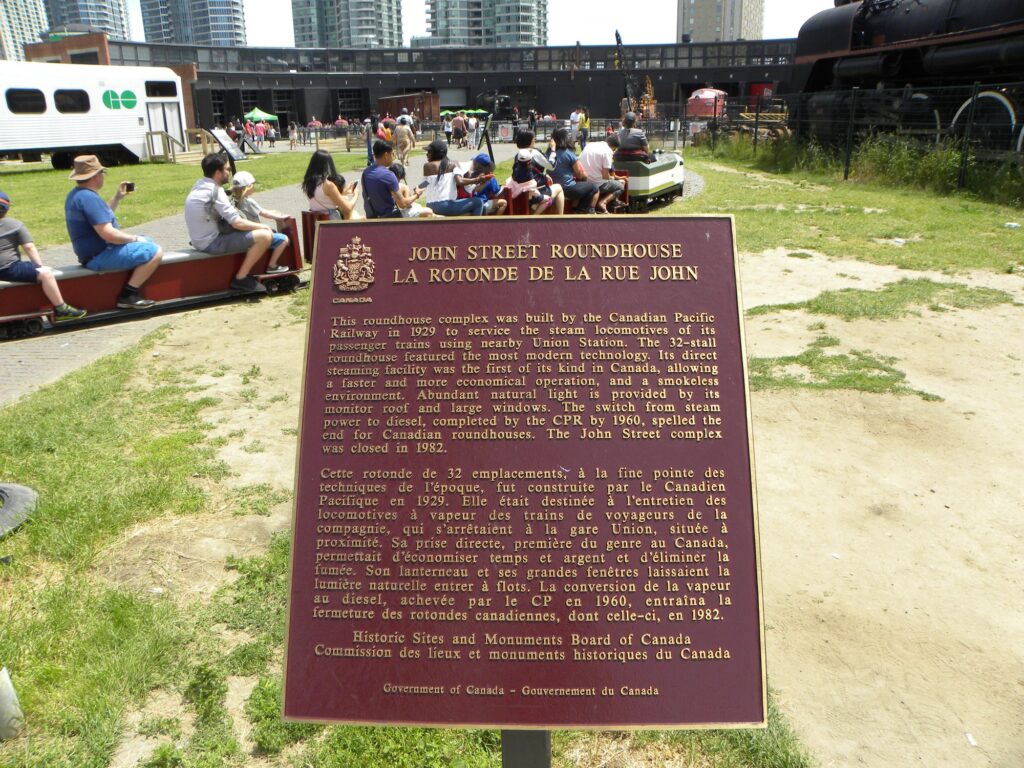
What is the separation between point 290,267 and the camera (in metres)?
9.41

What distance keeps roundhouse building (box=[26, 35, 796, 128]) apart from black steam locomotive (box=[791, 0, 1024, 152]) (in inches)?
1413

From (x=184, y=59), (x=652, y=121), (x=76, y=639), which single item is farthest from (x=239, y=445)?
(x=184, y=59)

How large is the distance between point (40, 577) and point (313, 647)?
2.37m

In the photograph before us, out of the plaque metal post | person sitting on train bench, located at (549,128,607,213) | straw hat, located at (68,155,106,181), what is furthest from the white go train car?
the plaque metal post

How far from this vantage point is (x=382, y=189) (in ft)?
28.7

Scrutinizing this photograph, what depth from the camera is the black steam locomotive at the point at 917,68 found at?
47.3 ft

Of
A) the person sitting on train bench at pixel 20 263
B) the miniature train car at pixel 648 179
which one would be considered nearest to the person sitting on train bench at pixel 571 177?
the miniature train car at pixel 648 179

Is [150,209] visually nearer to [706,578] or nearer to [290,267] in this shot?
[290,267]

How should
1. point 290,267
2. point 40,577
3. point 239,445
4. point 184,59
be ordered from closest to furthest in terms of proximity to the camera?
point 40,577 → point 239,445 → point 290,267 → point 184,59

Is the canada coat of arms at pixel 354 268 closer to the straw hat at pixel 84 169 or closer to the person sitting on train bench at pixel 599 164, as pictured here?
the straw hat at pixel 84 169

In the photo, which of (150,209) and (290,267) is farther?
(150,209)

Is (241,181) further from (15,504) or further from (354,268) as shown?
(354,268)

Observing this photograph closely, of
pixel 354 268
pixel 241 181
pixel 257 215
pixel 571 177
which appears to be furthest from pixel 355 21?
pixel 354 268

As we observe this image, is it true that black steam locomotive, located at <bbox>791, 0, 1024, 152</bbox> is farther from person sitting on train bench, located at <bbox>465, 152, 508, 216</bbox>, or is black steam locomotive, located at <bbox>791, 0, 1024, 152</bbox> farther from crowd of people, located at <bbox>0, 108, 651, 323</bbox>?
person sitting on train bench, located at <bbox>465, 152, 508, 216</bbox>
